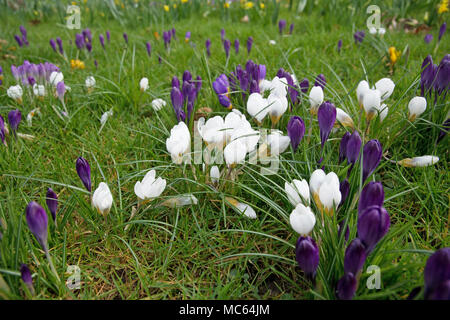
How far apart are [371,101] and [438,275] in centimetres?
89

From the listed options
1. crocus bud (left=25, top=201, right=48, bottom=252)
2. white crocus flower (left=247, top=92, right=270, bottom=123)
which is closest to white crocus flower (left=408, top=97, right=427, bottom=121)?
white crocus flower (left=247, top=92, right=270, bottom=123)

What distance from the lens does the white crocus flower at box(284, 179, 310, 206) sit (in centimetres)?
124

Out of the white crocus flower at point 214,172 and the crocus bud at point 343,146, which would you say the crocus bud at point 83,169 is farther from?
the crocus bud at point 343,146

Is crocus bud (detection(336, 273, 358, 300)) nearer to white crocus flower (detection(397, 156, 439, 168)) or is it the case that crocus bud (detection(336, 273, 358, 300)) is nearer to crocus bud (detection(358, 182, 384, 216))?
crocus bud (detection(358, 182, 384, 216))

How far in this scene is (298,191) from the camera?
124 centimetres

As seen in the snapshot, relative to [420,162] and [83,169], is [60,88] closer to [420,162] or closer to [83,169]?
[83,169]

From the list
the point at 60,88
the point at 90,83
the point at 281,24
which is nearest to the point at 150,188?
the point at 60,88

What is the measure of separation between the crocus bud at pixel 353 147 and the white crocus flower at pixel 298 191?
247mm

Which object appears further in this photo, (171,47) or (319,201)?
(171,47)

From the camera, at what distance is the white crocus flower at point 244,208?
4.67 feet

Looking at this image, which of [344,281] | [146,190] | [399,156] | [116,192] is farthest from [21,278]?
[399,156]

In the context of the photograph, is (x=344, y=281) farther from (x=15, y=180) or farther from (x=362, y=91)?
(x=15, y=180)
